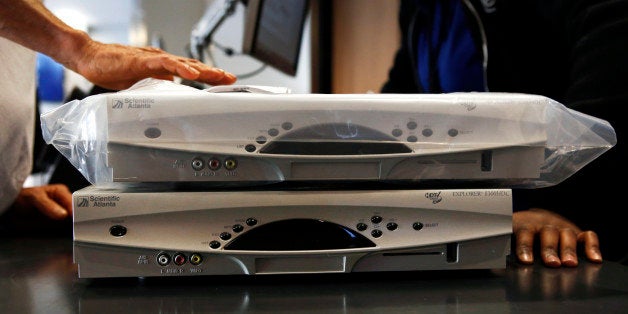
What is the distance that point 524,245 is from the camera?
23.2 inches

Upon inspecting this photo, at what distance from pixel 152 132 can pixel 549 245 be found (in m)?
0.44

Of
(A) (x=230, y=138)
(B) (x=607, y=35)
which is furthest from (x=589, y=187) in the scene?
(A) (x=230, y=138)

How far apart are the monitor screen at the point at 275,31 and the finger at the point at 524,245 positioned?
84 centimetres

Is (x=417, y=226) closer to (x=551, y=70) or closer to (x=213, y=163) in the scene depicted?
(x=213, y=163)

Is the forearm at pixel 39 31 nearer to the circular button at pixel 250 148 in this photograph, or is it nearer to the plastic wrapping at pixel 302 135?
the plastic wrapping at pixel 302 135

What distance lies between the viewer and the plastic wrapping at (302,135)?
48cm

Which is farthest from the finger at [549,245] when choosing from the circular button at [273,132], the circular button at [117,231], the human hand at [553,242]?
the circular button at [117,231]

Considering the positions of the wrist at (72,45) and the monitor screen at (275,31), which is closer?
the wrist at (72,45)

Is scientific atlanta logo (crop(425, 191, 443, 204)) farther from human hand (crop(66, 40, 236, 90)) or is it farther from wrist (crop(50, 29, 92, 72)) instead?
wrist (crop(50, 29, 92, 72))

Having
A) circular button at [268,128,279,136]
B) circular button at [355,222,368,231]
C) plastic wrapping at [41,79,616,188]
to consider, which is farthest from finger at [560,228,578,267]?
circular button at [268,128,279,136]

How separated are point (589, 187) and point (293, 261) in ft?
1.81

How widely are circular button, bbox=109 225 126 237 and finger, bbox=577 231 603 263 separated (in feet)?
1.62

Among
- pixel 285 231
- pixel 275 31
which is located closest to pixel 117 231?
pixel 285 231

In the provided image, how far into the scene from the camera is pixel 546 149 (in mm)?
529
